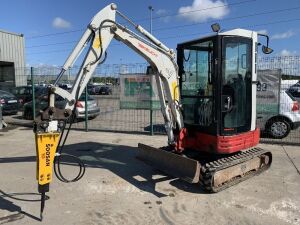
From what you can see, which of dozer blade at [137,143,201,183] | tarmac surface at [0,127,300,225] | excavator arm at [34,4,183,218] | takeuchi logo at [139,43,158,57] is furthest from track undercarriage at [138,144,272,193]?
takeuchi logo at [139,43,158,57]

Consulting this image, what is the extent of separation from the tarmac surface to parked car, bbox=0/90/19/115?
35.0 ft

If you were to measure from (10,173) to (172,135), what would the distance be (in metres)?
3.42

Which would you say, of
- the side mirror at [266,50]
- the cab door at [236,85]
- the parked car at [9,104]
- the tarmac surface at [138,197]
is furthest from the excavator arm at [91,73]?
the parked car at [9,104]

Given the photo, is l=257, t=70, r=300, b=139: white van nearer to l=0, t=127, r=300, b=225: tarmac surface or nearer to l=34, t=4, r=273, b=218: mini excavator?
l=0, t=127, r=300, b=225: tarmac surface

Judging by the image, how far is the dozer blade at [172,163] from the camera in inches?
226

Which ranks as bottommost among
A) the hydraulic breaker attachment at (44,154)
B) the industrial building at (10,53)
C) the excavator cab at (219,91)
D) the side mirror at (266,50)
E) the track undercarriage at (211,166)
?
the track undercarriage at (211,166)

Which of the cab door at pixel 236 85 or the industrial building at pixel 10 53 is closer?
the cab door at pixel 236 85

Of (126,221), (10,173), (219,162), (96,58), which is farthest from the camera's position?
(10,173)

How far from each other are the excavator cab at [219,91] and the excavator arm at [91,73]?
1.21 ft

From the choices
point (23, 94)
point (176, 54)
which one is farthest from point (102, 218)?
point (23, 94)

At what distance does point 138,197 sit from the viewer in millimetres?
5762

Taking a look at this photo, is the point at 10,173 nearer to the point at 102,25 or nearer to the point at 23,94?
the point at 102,25

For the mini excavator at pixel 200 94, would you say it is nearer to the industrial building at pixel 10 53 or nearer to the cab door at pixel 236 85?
the cab door at pixel 236 85

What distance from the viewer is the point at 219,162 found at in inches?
241
